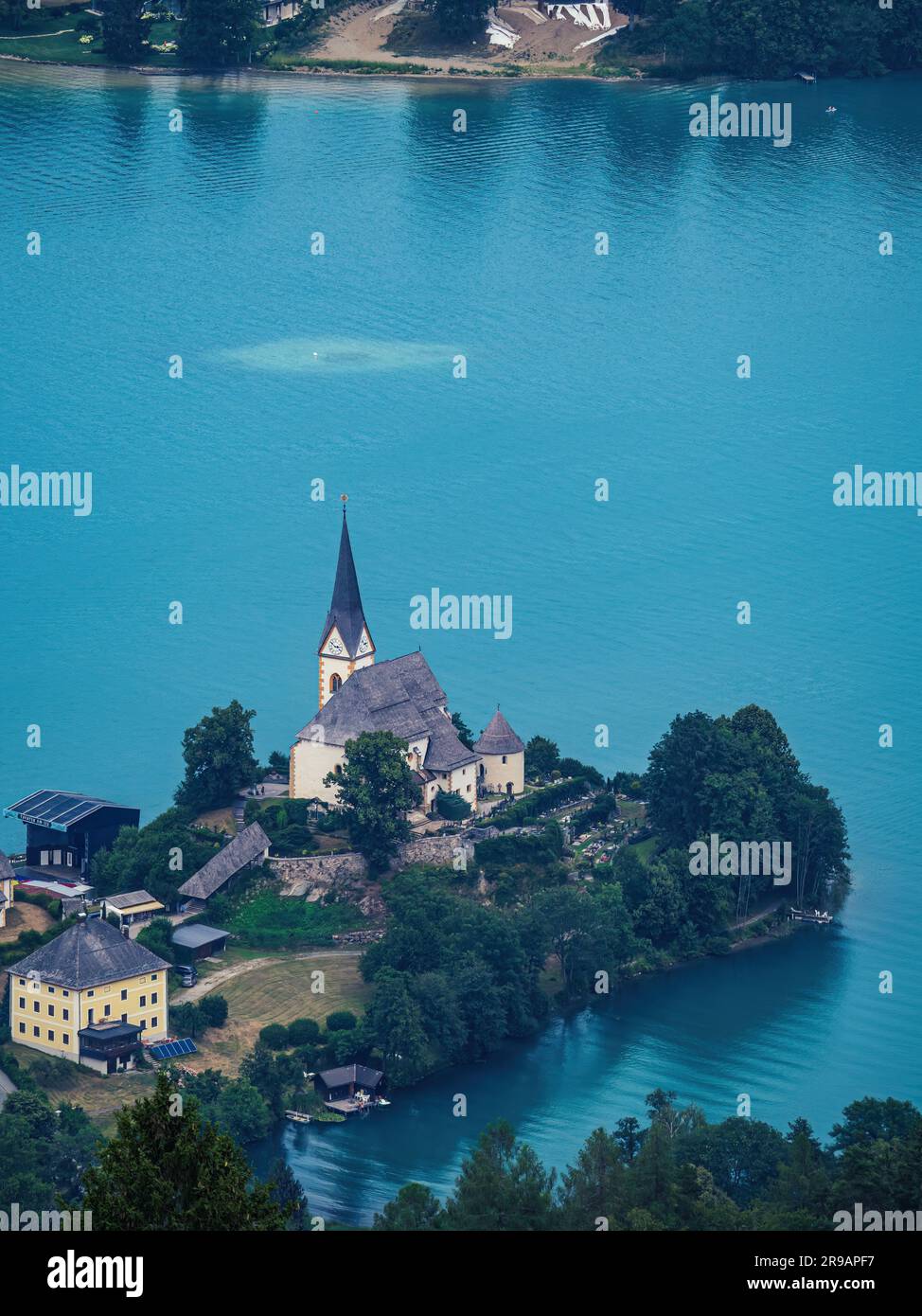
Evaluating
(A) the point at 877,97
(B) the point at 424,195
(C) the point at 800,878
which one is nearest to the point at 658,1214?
(C) the point at 800,878

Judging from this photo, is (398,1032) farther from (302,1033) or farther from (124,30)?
(124,30)

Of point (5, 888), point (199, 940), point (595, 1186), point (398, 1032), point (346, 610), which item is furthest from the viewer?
point (346, 610)

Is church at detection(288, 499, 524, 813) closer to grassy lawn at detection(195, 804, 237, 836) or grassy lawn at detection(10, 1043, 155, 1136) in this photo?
grassy lawn at detection(195, 804, 237, 836)

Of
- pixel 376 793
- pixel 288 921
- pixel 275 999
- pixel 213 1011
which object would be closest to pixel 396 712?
pixel 376 793

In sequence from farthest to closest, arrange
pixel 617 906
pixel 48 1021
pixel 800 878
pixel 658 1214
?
pixel 800 878, pixel 617 906, pixel 48 1021, pixel 658 1214

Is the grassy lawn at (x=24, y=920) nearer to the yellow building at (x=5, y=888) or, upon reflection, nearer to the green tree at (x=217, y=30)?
the yellow building at (x=5, y=888)
